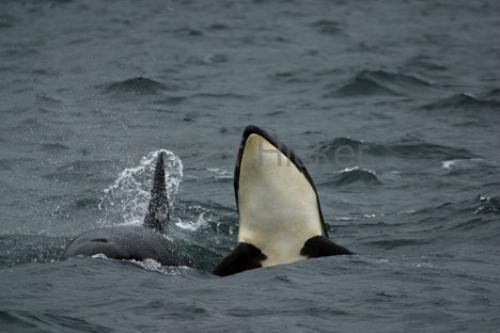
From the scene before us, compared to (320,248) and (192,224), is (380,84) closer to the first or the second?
(192,224)

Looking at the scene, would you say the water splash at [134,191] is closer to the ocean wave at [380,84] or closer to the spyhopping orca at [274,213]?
the spyhopping orca at [274,213]

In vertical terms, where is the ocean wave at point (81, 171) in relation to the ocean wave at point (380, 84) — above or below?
above

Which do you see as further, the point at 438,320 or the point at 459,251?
the point at 459,251

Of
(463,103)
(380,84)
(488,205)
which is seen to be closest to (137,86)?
(380,84)

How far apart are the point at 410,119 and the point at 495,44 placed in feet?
39.0

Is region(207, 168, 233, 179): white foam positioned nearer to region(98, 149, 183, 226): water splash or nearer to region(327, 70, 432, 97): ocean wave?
region(98, 149, 183, 226): water splash

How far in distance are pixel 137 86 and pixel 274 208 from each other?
1479 cm

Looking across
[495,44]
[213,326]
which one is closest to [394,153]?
[213,326]

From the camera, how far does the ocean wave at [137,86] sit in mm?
26969

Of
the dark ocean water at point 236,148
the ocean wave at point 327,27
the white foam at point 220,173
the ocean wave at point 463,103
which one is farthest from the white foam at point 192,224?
the ocean wave at point 327,27

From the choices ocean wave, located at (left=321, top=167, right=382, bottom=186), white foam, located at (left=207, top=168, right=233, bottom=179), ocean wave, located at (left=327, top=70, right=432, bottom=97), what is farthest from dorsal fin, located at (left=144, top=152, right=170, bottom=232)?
ocean wave, located at (left=327, top=70, right=432, bottom=97)

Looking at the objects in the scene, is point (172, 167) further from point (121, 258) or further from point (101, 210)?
point (121, 258)

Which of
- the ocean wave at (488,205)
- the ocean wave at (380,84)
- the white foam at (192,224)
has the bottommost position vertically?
the ocean wave at (380,84)

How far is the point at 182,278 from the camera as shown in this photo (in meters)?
11.9
